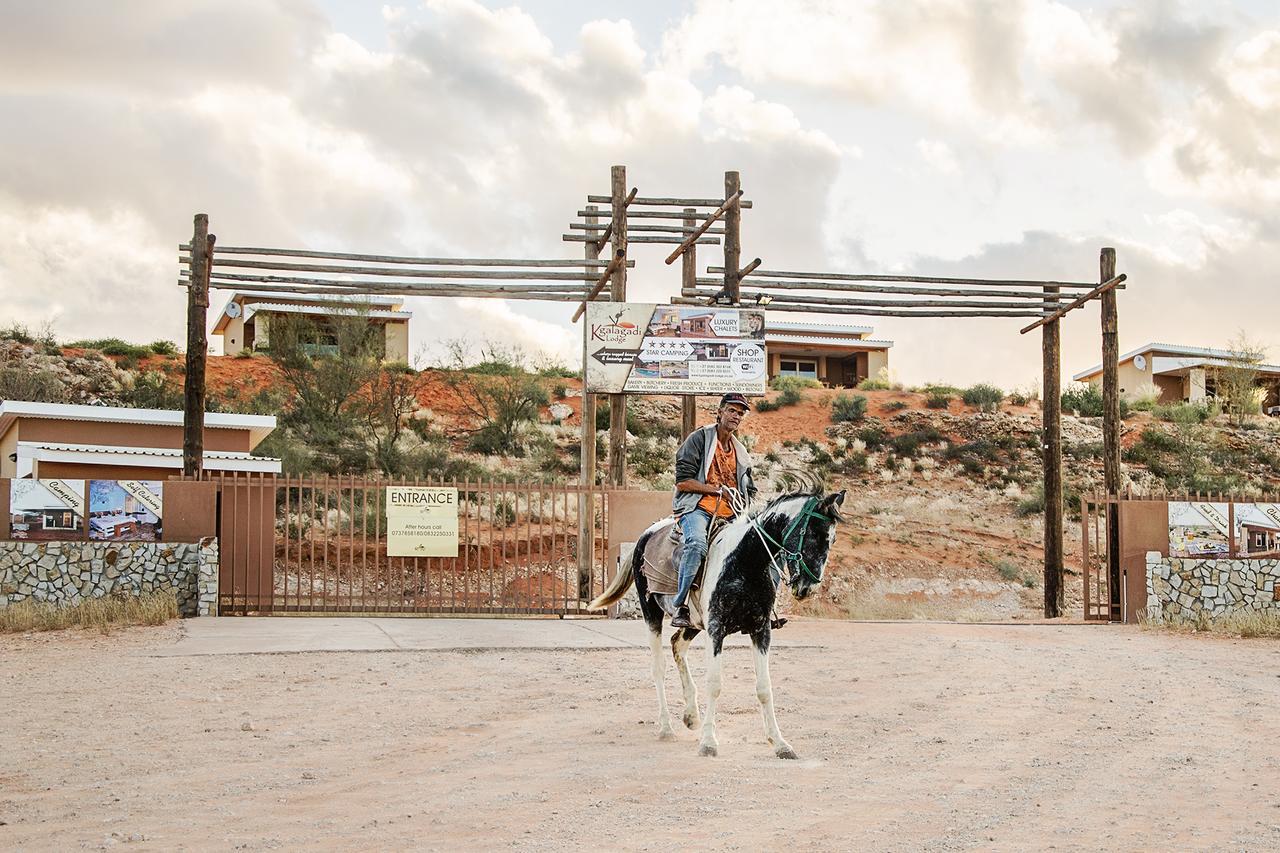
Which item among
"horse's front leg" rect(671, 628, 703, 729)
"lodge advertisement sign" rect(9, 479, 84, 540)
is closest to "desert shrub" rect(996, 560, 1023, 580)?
Answer: "lodge advertisement sign" rect(9, 479, 84, 540)

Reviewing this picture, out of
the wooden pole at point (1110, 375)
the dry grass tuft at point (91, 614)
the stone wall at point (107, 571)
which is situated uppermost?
the wooden pole at point (1110, 375)

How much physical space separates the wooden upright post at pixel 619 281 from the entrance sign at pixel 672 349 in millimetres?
514

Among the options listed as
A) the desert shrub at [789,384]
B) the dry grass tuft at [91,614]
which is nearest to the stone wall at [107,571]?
the dry grass tuft at [91,614]

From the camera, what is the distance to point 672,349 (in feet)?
72.9

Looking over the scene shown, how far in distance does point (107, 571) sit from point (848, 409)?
36.9 m

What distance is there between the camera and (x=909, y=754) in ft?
32.4

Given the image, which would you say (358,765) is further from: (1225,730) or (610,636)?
(610,636)

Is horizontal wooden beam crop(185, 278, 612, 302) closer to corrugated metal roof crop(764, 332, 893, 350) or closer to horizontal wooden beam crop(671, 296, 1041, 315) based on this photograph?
horizontal wooden beam crop(671, 296, 1041, 315)

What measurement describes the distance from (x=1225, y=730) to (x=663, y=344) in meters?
12.7

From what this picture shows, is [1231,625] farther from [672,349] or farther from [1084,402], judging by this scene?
[1084,402]

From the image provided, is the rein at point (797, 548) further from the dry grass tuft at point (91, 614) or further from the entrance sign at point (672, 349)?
the entrance sign at point (672, 349)

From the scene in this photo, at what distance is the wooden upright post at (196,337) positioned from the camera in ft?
70.1

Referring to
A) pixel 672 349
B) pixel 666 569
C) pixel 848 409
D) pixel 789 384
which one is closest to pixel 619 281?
pixel 672 349

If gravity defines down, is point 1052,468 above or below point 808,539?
above
